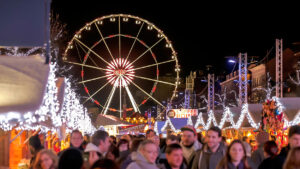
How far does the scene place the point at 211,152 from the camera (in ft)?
28.8

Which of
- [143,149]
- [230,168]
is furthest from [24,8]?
[230,168]

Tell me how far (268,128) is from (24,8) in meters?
16.1

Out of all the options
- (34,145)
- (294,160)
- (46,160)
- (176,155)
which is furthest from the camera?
(34,145)

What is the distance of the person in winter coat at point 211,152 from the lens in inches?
342

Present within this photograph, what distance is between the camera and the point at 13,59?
6766 millimetres

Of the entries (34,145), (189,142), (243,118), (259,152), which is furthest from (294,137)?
(243,118)

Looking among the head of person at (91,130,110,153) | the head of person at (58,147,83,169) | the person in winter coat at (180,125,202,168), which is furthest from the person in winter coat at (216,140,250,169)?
the head of person at (58,147,83,169)

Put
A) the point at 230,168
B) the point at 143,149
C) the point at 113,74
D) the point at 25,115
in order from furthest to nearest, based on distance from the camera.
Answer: the point at 113,74 < the point at 230,168 < the point at 143,149 < the point at 25,115

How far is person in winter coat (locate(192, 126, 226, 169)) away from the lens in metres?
8.70

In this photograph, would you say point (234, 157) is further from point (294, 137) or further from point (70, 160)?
point (70, 160)

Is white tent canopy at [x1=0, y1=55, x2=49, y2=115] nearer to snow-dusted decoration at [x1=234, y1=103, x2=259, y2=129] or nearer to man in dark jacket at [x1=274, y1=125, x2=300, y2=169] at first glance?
man in dark jacket at [x1=274, y1=125, x2=300, y2=169]

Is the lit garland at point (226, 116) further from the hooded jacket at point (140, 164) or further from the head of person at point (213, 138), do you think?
the hooded jacket at point (140, 164)

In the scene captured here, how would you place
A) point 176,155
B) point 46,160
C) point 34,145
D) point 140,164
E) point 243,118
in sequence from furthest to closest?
1. point 243,118
2. point 34,145
3. point 176,155
4. point 46,160
5. point 140,164

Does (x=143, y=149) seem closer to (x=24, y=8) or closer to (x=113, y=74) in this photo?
(x=24, y=8)
